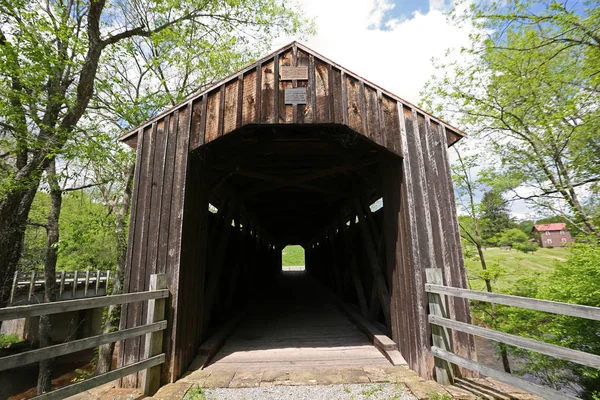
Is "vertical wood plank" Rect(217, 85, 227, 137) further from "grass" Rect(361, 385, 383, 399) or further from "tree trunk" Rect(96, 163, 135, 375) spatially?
"tree trunk" Rect(96, 163, 135, 375)

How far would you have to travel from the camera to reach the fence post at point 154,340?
10.4 feet

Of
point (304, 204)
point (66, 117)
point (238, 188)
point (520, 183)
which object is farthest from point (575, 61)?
point (66, 117)

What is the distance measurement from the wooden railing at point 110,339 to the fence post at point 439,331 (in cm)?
335

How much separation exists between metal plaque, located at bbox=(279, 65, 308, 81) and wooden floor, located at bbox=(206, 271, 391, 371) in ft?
13.9

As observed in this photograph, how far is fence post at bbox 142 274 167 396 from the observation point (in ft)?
10.4

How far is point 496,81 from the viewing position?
34.4ft

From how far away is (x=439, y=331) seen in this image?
343cm

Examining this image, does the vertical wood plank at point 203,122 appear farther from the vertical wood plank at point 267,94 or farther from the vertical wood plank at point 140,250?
the vertical wood plank at point 267,94

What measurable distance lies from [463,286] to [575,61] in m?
10.6

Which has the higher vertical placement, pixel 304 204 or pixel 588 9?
pixel 588 9

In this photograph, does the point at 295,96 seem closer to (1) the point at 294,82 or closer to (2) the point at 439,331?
(1) the point at 294,82

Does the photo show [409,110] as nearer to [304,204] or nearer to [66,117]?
[304,204]

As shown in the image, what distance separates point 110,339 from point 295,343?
10.1 feet

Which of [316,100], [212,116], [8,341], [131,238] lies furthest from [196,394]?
[8,341]
